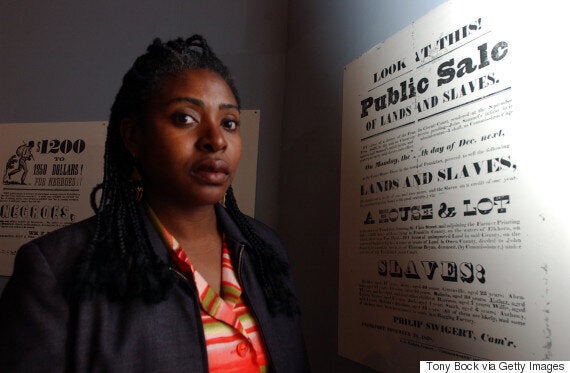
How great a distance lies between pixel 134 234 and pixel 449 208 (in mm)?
593

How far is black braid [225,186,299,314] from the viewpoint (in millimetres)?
846

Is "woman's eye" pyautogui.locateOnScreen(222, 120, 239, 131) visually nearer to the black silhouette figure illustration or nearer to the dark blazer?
the dark blazer

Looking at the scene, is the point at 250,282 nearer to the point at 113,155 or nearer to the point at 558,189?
the point at 113,155

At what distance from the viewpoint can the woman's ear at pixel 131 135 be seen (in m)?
0.80

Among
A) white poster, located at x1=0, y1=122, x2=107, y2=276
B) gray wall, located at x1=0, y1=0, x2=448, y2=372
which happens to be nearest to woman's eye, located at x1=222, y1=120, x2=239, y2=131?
gray wall, located at x1=0, y1=0, x2=448, y2=372

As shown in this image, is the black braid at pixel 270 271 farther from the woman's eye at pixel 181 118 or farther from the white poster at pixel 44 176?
the white poster at pixel 44 176

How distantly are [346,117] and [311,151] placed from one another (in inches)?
8.4

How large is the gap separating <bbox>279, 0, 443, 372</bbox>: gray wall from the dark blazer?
493mm

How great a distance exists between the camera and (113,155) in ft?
2.78

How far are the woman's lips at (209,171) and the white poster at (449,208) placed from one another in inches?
15.2

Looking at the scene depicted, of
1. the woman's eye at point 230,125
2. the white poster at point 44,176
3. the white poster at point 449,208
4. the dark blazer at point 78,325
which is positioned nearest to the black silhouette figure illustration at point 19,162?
the white poster at point 44,176

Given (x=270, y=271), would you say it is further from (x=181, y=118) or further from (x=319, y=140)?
(x=319, y=140)

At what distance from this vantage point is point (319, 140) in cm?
122

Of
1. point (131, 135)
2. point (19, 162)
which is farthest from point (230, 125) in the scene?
point (19, 162)
